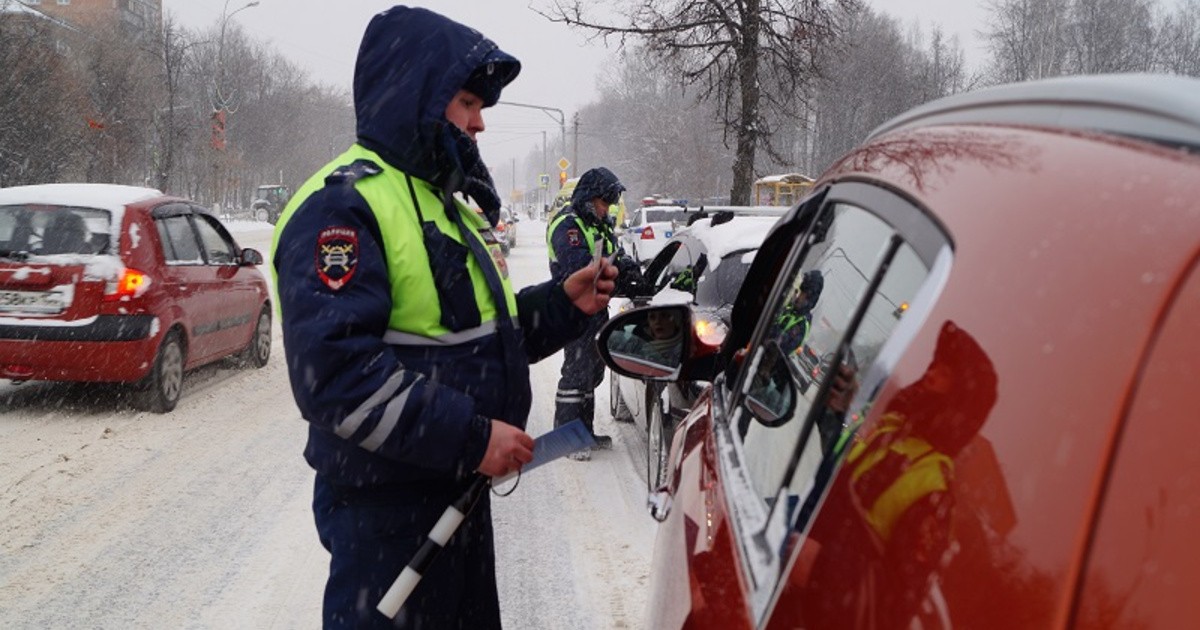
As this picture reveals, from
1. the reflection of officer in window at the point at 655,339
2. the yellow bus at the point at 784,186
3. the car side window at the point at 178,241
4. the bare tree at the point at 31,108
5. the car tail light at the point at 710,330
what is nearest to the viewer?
the reflection of officer in window at the point at 655,339

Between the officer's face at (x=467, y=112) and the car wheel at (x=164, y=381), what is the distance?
19.7 feet

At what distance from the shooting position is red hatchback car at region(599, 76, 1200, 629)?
2.47 ft

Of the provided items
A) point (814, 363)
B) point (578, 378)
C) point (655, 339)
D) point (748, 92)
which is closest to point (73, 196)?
point (578, 378)

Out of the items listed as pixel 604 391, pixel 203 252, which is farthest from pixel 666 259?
pixel 203 252

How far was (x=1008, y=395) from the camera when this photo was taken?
90 cm

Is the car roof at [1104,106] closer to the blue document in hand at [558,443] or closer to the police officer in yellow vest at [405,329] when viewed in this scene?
the police officer in yellow vest at [405,329]

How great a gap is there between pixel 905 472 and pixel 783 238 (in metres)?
1.53

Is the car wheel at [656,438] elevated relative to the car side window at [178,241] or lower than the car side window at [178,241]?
lower

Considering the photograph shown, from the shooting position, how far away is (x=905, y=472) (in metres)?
1.03

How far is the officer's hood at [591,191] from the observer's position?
23.3 feet

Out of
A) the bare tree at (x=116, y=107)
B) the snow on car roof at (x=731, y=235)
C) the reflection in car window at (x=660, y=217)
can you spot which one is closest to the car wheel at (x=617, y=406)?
the snow on car roof at (x=731, y=235)

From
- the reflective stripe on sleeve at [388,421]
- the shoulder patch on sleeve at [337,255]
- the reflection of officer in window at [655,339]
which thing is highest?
the shoulder patch on sleeve at [337,255]

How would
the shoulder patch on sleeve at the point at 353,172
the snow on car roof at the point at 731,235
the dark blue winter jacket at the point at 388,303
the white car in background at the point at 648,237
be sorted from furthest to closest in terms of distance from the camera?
the white car in background at the point at 648,237 → the snow on car roof at the point at 731,235 → the shoulder patch on sleeve at the point at 353,172 → the dark blue winter jacket at the point at 388,303

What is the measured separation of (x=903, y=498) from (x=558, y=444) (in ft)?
5.26
